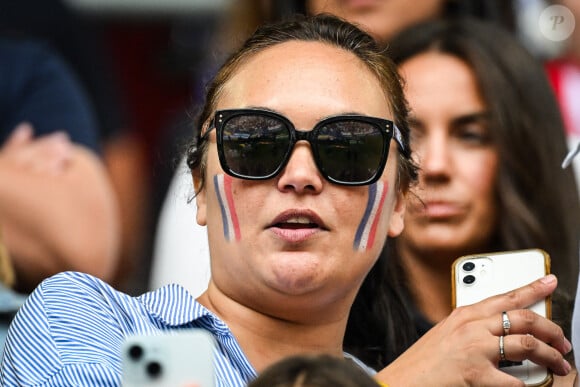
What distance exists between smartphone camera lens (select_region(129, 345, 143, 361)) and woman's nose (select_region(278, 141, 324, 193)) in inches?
39.0

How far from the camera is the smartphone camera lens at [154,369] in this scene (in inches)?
83.0

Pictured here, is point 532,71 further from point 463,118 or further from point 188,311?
point 188,311

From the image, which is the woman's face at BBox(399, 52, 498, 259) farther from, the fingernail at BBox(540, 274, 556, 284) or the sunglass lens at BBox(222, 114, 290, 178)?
the sunglass lens at BBox(222, 114, 290, 178)

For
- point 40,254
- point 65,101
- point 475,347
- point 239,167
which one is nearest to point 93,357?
point 239,167

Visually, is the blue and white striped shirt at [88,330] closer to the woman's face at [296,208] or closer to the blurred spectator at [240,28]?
the woman's face at [296,208]

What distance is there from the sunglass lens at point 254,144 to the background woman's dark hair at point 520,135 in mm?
1347

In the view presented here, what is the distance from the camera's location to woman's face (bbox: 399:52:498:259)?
442 centimetres

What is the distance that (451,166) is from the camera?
4445 millimetres

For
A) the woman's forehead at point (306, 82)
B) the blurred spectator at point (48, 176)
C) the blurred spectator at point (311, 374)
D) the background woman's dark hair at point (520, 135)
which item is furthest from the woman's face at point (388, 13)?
the blurred spectator at point (311, 374)

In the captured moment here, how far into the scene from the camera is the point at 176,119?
4965 mm

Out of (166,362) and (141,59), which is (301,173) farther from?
(141,59)

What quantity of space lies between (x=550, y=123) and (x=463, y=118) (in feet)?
1.12

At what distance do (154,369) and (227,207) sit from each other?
1080 mm

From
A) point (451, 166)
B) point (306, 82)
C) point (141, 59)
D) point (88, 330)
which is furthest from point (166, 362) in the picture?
point (141, 59)
